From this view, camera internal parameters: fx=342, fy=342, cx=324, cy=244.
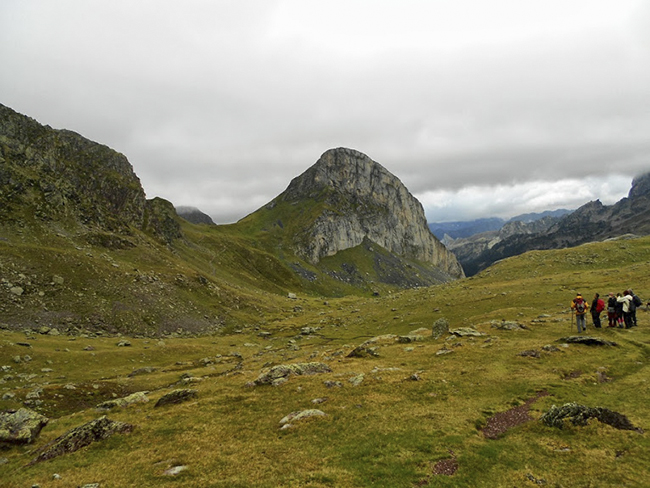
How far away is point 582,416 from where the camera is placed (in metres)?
21.4

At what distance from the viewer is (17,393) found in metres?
41.1

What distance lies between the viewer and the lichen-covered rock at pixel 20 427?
1042 inches

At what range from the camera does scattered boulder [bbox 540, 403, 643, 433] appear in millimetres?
20703

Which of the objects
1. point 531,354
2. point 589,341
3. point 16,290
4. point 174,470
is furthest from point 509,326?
point 16,290

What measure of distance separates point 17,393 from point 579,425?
186 feet

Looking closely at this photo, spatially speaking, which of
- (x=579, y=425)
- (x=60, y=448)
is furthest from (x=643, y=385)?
(x=60, y=448)

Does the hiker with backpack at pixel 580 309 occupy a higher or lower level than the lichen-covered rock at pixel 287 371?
higher

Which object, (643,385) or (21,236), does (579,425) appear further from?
(21,236)

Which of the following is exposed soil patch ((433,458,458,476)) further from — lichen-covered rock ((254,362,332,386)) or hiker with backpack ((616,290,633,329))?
hiker with backpack ((616,290,633,329))

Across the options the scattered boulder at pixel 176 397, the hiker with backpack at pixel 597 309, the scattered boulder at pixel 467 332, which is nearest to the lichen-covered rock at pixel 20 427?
the scattered boulder at pixel 176 397

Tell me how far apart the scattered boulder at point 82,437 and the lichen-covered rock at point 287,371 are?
13632 millimetres

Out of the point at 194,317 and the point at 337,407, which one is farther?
the point at 194,317

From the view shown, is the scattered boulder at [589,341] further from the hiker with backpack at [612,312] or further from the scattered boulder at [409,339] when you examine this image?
the scattered boulder at [409,339]

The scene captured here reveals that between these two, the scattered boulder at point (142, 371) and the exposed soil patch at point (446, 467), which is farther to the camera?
the scattered boulder at point (142, 371)
